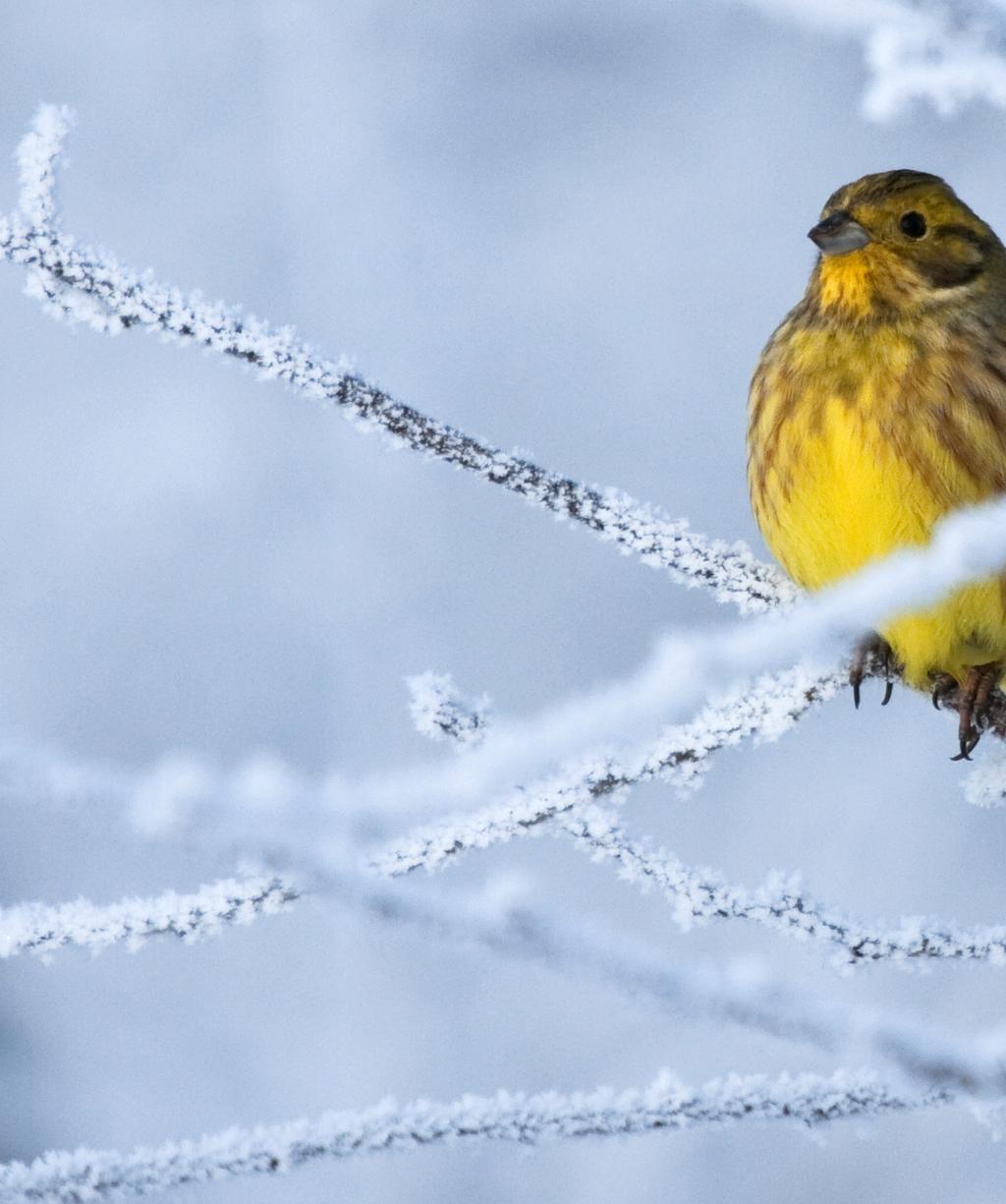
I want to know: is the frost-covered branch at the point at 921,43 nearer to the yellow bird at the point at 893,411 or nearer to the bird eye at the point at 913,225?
the yellow bird at the point at 893,411

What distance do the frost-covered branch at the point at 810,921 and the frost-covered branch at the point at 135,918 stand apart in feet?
0.84

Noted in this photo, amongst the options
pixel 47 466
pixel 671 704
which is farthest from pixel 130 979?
pixel 671 704

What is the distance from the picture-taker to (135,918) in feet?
3.41

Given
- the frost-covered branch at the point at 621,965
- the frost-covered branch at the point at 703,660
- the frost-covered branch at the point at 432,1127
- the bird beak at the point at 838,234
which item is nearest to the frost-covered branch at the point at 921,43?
the frost-covered branch at the point at 703,660

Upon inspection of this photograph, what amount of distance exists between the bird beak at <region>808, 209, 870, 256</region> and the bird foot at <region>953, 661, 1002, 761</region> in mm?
494

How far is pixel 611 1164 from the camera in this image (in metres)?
3.69

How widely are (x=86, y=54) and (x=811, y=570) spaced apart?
407 centimetres

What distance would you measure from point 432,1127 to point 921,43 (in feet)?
1.82

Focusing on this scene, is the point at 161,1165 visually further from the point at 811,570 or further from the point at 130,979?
the point at 130,979

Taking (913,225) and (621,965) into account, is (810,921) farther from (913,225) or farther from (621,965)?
(913,225)

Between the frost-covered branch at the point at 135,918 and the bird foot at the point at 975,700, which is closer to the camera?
the frost-covered branch at the point at 135,918

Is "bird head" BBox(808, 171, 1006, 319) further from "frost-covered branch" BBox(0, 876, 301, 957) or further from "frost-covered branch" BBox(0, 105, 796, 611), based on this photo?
"frost-covered branch" BBox(0, 876, 301, 957)

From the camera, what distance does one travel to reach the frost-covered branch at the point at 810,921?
1105 millimetres

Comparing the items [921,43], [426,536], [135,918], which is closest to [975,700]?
[135,918]
